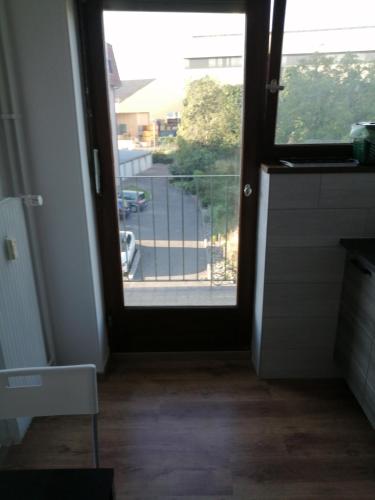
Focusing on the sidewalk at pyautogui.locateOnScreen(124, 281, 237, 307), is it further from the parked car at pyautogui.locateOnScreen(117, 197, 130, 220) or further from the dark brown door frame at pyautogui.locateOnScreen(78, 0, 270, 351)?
the parked car at pyautogui.locateOnScreen(117, 197, 130, 220)

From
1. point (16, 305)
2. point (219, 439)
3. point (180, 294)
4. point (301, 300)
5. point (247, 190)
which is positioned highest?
point (247, 190)

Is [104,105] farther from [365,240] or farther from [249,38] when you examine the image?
[365,240]

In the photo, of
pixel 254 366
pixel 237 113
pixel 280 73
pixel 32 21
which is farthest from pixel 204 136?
pixel 254 366

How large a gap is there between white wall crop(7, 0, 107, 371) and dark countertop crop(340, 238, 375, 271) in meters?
1.38

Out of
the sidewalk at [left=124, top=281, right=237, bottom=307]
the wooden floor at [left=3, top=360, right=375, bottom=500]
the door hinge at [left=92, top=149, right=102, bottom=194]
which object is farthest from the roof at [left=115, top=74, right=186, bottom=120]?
the wooden floor at [left=3, top=360, right=375, bottom=500]

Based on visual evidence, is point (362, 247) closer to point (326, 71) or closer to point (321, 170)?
point (321, 170)

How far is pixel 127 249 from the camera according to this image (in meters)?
2.27

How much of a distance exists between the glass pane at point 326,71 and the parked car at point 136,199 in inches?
33.5

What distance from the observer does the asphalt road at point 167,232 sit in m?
2.14

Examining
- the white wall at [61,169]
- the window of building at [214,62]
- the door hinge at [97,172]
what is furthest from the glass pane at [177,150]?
the white wall at [61,169]

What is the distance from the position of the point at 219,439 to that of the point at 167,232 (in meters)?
1.19

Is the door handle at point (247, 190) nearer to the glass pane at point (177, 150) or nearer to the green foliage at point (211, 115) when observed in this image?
the glass pane at point (177, 150)

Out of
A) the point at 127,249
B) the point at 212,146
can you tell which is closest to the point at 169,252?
the point at 127,249

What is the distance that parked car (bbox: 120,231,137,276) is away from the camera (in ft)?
7.31
